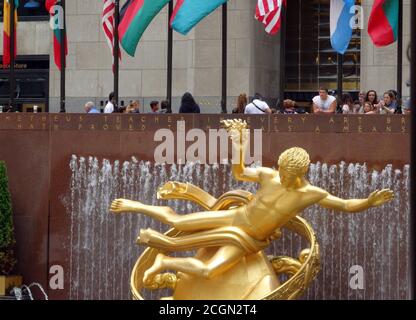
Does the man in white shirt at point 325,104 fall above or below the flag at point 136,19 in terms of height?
below

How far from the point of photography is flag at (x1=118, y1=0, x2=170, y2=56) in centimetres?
1792

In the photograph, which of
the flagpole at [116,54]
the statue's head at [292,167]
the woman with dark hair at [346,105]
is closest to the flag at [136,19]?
the flagpole at [116,54]

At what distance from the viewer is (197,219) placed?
47.4 ft

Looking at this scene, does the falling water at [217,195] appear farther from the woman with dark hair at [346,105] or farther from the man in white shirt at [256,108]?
the woman with dark hair at [346,105]

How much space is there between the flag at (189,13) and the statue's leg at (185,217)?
3657 mm

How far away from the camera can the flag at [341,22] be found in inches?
703

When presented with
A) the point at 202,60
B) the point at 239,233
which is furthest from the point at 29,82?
the point at 239,233

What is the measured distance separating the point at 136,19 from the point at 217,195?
8.91 feet

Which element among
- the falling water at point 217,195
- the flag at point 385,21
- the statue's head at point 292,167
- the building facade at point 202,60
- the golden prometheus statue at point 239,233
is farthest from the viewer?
the building facade at point 202,60

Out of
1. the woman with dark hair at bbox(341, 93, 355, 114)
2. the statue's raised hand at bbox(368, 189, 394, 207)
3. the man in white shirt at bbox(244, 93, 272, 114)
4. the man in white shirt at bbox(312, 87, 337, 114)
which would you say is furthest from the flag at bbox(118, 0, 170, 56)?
the statue's raised hand at bbox(368, 189, 394, 207)

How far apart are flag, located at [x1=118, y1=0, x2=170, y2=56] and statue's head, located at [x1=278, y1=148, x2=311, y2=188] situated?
4.40 metres

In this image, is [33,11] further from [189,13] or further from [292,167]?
[292,167]

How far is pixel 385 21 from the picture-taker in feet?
57.7
